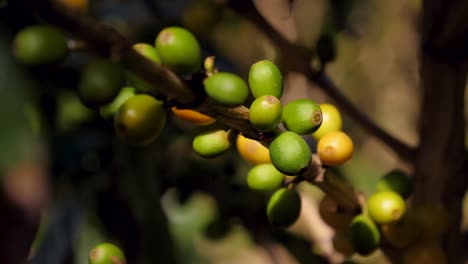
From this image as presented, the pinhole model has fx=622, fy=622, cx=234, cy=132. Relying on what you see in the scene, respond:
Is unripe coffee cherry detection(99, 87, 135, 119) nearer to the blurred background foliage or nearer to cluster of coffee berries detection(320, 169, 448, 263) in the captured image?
the blurred background foliage

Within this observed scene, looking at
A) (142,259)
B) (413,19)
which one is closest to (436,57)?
(142,259)

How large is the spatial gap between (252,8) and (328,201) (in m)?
0.26

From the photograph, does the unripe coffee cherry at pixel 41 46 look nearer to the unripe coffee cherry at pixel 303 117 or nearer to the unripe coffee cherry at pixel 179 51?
the unripe coffee cherry at pixel 179 51

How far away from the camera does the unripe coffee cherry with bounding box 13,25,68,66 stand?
33 centimetres

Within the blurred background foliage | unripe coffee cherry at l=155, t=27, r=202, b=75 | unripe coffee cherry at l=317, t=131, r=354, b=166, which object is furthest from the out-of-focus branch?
unripe coffee cherry at l=155, t=27, r=202, b=75

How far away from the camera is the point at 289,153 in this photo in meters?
0.42

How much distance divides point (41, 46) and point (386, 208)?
401 mm

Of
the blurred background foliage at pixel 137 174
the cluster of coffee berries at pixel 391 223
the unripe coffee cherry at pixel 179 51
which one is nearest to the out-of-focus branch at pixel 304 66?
the blurred background foliage at pixel 137 174

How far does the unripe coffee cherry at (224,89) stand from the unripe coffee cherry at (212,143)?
2.5 inches

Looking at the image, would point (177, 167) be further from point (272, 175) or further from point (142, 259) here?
point (272, 175)

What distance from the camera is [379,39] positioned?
1754 millimetres

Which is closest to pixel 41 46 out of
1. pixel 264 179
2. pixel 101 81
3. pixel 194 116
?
pixel 101 81

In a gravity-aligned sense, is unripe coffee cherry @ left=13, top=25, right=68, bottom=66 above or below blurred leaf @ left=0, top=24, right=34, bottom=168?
above

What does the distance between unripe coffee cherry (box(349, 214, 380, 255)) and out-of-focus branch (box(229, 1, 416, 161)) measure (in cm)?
23
